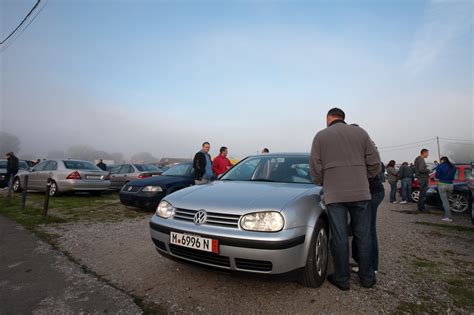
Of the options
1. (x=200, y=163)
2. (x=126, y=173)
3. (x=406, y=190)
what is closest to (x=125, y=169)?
(x=126, y=173)

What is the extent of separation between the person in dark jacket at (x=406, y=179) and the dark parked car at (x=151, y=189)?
25.1 feet

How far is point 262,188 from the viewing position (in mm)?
2934

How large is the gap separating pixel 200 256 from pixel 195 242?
138 millimetres

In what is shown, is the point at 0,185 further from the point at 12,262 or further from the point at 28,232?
the point at 12,262

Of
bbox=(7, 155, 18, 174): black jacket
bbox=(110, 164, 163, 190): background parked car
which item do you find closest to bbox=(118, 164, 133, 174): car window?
bbox=(110, 164, 163, 190): background parked car

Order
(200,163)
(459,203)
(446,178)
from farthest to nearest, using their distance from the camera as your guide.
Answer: (459,203) < (446,178) < (200,163)

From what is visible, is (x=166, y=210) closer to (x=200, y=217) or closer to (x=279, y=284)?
(x=200, y=217)

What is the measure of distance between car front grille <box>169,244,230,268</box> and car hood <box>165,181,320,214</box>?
1.23 ft

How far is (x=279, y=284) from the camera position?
106 inches

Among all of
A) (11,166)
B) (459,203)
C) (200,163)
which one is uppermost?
(200,163)

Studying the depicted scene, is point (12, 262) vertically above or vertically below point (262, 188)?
below

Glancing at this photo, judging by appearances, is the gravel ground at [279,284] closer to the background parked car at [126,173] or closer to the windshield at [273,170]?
the windshield at [273,170]

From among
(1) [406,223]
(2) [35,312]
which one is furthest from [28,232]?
(1) [406,223]

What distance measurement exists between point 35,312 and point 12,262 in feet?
5.11
